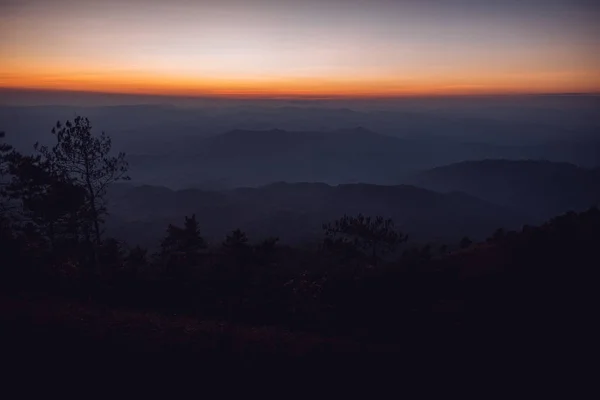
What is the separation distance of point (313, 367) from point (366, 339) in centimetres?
398

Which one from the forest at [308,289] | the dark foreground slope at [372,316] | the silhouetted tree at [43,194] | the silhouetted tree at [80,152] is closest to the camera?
the dark foreground slope at [372,316]

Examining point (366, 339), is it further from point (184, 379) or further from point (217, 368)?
point (184, 379)

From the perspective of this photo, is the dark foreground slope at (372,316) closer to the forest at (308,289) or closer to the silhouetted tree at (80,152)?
the forest at (308,289)

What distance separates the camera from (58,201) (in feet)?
95.2

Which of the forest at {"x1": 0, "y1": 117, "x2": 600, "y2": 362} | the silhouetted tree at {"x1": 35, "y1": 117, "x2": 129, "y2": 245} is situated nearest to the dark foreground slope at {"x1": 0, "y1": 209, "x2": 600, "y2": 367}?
the forest at {"x1": 0, "y1": 117, "x2": 600, "y2": 362}

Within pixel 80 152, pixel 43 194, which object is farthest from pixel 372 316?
pixel 43 194

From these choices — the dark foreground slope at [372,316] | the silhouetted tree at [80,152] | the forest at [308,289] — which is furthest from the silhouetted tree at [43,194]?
the dark foreground slope at [372,316]

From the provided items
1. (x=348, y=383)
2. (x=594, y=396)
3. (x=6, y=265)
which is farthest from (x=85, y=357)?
(x=6, y=265)

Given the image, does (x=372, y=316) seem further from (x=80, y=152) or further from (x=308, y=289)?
(x=80, y=152)

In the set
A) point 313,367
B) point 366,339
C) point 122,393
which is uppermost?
point 122,393

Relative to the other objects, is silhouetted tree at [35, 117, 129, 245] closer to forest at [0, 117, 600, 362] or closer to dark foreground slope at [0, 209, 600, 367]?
forest at [0, 117, 600, 362]

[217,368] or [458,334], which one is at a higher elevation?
[217,368]

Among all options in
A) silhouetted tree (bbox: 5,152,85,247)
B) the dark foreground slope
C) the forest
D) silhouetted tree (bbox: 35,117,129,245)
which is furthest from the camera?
silhouetted tree (bbox: 5,152,85,247)

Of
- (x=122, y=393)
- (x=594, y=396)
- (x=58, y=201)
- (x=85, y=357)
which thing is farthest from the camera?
(x=58, y=201)
